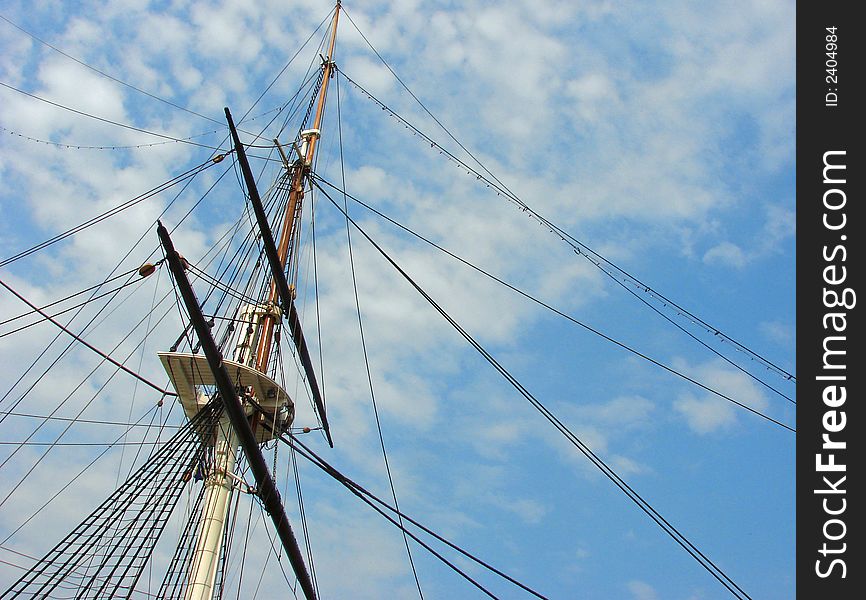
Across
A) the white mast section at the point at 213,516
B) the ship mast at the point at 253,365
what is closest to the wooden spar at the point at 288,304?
the ship mast at the point at 253,365

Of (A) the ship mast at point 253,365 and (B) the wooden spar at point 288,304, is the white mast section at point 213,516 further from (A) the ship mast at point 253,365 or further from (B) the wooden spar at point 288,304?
(B) the wooden spar at point 288,304

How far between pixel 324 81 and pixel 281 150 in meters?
3.11

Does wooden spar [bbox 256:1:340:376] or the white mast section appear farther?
wooden spar [bbox 256:1:340:376]

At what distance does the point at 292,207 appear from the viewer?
17672 millimetres

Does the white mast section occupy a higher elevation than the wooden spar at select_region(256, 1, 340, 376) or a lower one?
lower

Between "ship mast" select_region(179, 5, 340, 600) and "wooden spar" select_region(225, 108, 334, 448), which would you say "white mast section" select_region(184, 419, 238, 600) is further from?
"wooden spar" select_region(225, 108, 334, 448)

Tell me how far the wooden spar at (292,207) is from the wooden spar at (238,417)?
289cm

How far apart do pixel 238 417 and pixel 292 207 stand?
7202 millimetres

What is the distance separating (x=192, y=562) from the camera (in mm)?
11969

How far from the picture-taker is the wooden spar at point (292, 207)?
1530 centimetres

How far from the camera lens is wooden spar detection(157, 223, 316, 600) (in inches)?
464

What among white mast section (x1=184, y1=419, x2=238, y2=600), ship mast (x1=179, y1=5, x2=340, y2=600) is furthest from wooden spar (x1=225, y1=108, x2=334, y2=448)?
white mast section (x1=184, y1=419, x2=238, y2=600)
